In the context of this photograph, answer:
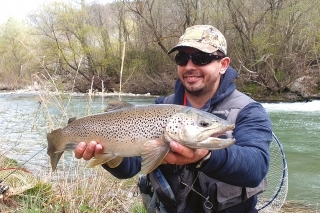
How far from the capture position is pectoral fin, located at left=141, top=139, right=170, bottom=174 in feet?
6.48

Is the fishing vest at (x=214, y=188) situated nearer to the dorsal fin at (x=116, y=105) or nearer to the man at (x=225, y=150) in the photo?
the man at (x=225, y=150)

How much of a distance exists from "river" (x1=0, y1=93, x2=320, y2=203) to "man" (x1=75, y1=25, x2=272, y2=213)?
1.59 m

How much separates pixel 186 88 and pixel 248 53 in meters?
23.5

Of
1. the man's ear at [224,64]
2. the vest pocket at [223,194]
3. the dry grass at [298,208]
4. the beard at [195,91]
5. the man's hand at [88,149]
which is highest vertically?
the man's ear at [224,64]

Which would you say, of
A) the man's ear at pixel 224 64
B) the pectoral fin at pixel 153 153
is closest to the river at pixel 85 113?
the man's ear at pixel 224 64

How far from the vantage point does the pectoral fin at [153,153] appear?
1.98 m

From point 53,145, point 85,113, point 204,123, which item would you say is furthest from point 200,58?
point 85,113

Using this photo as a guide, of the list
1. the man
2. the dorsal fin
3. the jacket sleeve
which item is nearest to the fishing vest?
the man

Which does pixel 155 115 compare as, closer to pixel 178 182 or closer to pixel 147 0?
pixel 178 182

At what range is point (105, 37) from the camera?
32.3 meters

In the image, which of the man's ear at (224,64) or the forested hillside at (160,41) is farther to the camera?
the forested hillside at (160,41)

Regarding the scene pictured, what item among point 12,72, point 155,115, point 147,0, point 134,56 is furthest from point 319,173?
point 12,72

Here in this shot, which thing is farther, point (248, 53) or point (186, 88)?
point (248, 53)

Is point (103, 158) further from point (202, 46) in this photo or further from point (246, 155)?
point (202, 46)
